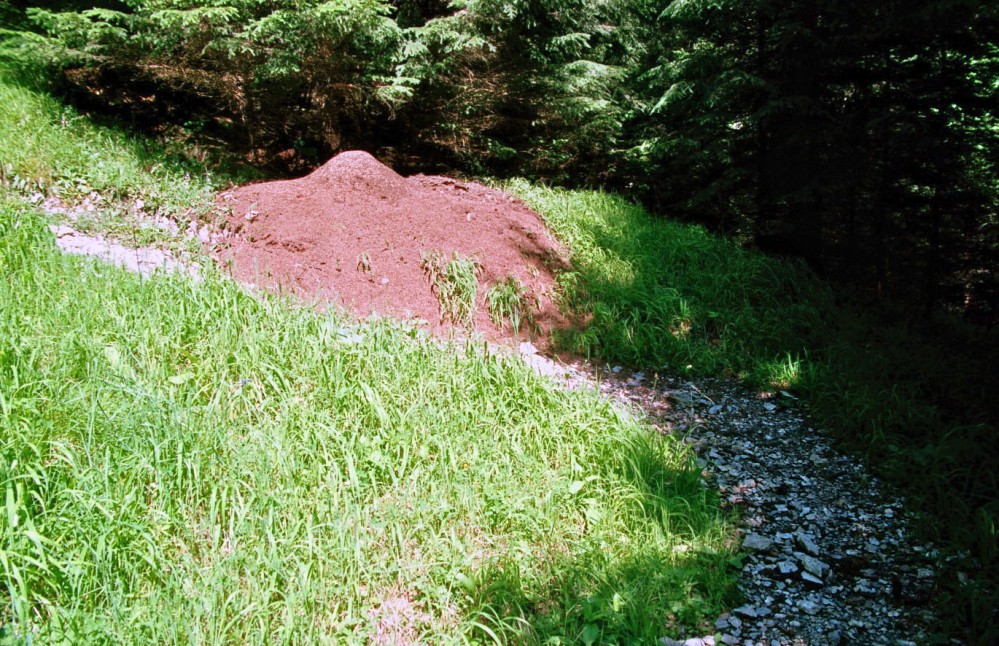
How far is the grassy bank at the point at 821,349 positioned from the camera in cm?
346

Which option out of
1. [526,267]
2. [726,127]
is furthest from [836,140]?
[526,267]

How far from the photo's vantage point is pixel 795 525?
337 cm

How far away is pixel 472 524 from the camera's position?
2.87m

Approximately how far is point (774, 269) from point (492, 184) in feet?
12.8

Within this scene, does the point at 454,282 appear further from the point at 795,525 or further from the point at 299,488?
the point at 795,525

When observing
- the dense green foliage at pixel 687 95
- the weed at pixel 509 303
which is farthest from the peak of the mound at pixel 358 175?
the weed at pixel 509 303

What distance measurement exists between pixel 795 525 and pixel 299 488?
278 cm

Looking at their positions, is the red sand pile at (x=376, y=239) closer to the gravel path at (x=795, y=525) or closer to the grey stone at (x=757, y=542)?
Answer: the gravel path at (x=795, y=525)

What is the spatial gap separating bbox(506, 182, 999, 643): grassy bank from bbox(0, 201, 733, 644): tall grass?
1.37 meters

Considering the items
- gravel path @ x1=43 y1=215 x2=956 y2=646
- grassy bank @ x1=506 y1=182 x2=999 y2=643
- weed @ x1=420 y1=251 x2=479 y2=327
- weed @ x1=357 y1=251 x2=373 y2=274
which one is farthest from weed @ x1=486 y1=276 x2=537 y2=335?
weed @ x1=357 y1=251 x2=373 y2=274

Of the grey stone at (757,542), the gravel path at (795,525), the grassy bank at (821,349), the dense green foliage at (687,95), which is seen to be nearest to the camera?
the gravel path at (795,525)

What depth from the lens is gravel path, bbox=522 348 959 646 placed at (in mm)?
2686

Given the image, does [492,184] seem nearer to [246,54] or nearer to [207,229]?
[246,54]

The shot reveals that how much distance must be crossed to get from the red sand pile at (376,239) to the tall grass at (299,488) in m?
1.09
